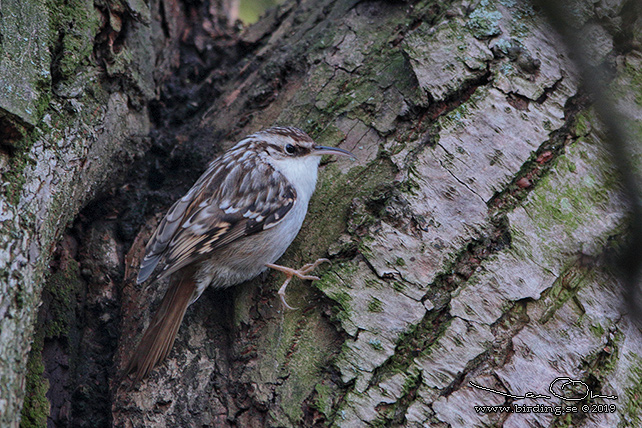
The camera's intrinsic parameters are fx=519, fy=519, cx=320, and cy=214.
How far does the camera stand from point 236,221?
2.41 metres

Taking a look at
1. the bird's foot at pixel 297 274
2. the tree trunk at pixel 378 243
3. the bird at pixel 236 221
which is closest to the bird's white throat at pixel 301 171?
the bird at pixel 236 221

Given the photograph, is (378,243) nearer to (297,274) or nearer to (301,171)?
(297,274)

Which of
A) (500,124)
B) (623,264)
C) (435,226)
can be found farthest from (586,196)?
(623,264)

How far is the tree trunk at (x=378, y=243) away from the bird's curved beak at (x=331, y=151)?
0.05 metres

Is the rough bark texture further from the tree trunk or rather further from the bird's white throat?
the bird's white throat

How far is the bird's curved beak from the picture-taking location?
7.21ft

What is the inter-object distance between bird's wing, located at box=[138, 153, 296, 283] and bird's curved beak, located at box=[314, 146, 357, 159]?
25 centimetres

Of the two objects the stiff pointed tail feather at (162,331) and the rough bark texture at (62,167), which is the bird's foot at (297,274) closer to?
the stiff pointed tail feather at (162,331)

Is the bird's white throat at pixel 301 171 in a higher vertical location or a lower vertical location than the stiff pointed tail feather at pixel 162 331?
higher

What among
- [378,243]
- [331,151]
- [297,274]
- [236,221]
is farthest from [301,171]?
[378,243]

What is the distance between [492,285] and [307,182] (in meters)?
1.01

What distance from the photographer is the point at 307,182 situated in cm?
242

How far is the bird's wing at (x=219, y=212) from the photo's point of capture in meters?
2.21

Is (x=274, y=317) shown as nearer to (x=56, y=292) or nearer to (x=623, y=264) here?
(x=56, y=292)
